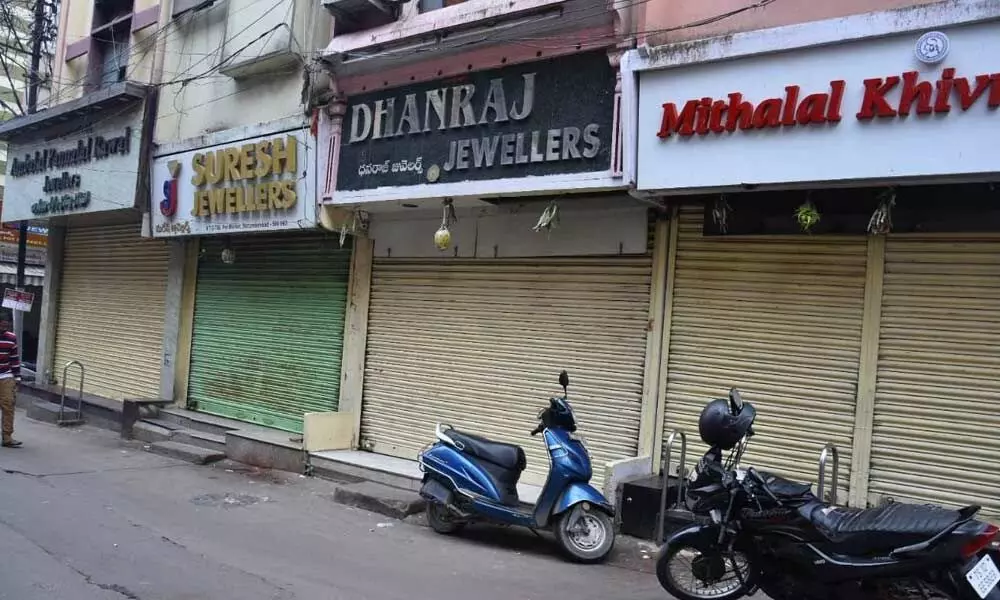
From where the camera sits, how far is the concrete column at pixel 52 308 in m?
16.4

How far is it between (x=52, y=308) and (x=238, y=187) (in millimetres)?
8030

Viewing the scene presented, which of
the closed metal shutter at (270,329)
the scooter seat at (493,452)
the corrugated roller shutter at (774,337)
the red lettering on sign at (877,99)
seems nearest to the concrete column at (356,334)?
the closed metal shutter at (270,329)

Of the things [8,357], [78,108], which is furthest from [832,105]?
[78,108]

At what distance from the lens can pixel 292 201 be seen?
10.3 meters

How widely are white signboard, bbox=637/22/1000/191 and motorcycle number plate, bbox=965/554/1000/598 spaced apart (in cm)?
290

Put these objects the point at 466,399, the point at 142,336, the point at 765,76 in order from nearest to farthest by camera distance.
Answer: the point at 765,76 → the point at 466,399 → the point at 142,336

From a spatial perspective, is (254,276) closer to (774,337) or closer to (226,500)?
(226,500)

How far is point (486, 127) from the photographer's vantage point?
8305 millimetres

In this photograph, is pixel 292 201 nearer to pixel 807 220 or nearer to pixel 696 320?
pixel 696 320

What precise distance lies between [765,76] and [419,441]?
233 inches

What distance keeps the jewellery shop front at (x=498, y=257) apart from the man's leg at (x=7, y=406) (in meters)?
4.83

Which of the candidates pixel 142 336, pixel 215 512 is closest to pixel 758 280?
pixel 215 512

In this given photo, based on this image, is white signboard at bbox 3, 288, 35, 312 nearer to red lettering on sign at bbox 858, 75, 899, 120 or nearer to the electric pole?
the electric pole

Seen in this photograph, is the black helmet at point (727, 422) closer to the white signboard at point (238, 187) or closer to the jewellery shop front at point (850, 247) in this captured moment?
the jewellery shop front at point (850, 247)
